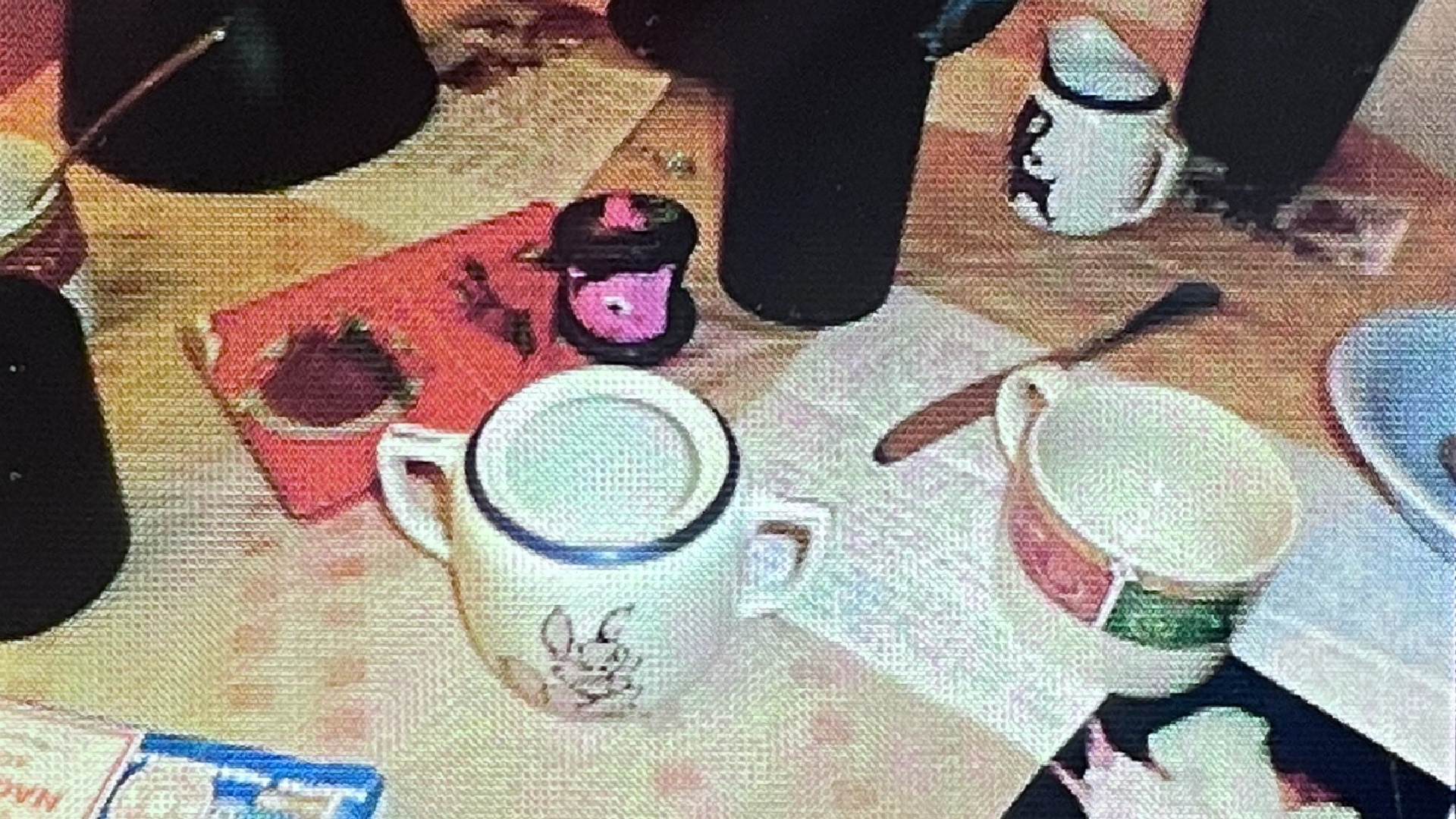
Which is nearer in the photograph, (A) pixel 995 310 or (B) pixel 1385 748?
(B) pixel 1385 748

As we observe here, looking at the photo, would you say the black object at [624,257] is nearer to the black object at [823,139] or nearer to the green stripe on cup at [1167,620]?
the black object at [823,139]

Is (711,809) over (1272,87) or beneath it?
beneath

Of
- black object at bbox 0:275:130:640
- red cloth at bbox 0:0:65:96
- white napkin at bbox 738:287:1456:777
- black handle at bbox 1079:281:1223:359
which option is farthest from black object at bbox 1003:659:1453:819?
red cloth at bbox 0:0:65:96

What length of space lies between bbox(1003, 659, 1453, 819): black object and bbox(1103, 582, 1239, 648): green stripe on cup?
17 millimetres

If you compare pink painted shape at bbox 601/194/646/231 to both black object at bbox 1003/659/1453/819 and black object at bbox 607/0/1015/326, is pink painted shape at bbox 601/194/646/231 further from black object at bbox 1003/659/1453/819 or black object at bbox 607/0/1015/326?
black object at bbox 1003/659/1453/819

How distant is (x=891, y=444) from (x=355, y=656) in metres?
0.15

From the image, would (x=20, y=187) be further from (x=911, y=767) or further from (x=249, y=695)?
(x=911, y=767)

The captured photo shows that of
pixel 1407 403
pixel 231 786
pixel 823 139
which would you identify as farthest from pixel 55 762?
pixel 1407 403

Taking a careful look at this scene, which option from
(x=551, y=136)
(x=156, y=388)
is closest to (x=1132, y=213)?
(x=551, y=136)

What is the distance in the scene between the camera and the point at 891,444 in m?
0.45

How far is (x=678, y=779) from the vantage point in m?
0.38

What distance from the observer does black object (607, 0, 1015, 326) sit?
436 mm

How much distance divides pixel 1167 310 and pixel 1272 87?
0.07m

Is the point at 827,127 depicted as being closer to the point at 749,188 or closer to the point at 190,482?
the point at 749,188
